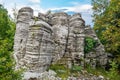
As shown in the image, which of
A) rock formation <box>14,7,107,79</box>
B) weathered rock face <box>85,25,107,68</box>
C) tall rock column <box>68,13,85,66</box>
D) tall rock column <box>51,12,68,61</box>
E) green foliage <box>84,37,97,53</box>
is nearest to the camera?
rock formation <box>14,7,107,79</box>

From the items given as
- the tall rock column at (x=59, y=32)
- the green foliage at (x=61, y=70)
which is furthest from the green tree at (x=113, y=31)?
the green foliage at (x=61, y=70)

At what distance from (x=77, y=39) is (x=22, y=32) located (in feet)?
12.5

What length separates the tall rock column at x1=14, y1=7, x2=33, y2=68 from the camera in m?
18.8

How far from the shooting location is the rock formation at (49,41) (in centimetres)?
1722

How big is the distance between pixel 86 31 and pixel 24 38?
5.44 meters

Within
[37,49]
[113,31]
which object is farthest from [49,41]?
[113,31]

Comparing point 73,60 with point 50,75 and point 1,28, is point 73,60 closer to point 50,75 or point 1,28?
point 50,75

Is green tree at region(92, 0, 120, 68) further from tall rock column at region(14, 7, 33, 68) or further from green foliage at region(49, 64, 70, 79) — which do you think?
tall rock column at region(14, 7, 33, 68)

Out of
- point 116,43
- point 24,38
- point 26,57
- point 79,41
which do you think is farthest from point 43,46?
point 116,43

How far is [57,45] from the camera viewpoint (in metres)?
19.9

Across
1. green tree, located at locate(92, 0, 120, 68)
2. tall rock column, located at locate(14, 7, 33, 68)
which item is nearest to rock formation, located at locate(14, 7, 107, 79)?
tall rock column, located at locate(14, 7, 33, 68)

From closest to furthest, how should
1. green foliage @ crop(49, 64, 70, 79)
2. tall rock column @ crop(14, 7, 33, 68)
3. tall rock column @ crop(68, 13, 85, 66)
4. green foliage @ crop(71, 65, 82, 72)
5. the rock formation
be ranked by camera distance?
the rock formation → green foliage @ crop(49, 64, 70, 79) → tall rock column @ crop(14, 7, 33, 68) → green foliage @ crop(71, 65, 82, 72) → tall rock column @ crop(68, 13, 85, 66)

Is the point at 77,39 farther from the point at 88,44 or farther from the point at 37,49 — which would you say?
the point at 37,49

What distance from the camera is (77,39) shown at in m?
20.5
